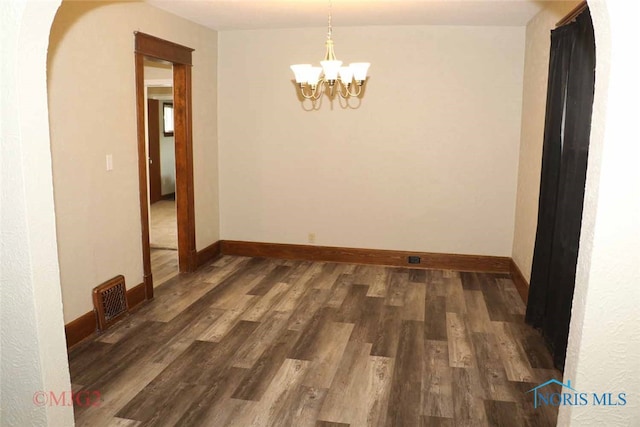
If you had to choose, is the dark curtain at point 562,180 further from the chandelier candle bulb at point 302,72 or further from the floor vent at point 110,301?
the floor vent at point 110,301

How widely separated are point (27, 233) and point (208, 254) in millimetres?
4046

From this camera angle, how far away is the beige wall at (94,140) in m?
3.54

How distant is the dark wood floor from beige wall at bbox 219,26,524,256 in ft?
2.67

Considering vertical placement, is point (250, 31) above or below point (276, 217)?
above

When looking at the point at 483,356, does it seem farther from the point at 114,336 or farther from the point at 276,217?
the point at 276,217

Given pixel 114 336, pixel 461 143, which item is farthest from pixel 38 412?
pixel 461 143

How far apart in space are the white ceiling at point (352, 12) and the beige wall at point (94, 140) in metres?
0.44

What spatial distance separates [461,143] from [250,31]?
103 inches

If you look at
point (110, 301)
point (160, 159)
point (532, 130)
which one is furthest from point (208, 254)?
point (160, 159)

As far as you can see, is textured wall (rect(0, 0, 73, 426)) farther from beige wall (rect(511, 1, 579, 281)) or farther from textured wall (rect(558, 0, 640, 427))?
beige wall (rect(511, 1, 579, 281))

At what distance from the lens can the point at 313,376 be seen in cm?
330

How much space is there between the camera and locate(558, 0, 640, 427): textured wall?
1644 mm

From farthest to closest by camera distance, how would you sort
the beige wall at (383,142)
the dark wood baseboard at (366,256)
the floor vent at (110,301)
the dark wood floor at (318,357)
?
the dark wood baseboard at (366,256) < the beige wall at (383,142) < the floor vent at (110,301) < the dark wood floor at (318,357)

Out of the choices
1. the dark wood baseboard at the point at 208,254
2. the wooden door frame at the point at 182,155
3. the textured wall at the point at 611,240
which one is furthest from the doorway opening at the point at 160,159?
the textured wall at the point at 611,240
